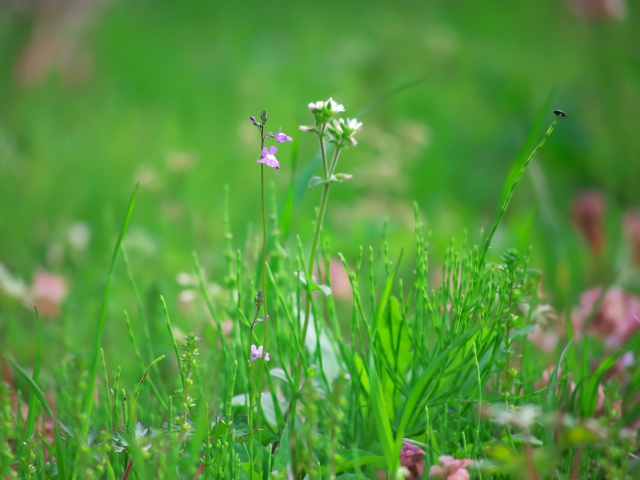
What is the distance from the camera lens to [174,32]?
3.22 m

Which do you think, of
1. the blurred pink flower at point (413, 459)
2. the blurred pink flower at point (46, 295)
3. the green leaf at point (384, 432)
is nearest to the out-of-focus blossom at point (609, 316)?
the blurred pink flower at point (413, 459)

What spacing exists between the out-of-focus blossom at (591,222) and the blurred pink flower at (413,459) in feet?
3.29

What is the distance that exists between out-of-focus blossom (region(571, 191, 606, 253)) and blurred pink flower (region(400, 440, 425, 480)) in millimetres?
1004

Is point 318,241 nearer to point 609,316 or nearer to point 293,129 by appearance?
point 609,316

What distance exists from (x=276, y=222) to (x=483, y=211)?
1.15 m

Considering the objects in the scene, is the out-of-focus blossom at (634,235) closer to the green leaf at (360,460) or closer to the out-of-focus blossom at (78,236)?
the green leaf at (360,460)

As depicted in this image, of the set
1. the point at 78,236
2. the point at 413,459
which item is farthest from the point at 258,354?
the point at 78,236

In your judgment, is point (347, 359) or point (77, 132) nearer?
point (347, 359)

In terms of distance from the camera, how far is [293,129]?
2115 millimetres

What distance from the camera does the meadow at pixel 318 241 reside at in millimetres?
742

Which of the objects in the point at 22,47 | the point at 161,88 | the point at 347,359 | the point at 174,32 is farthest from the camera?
the point at 174,32

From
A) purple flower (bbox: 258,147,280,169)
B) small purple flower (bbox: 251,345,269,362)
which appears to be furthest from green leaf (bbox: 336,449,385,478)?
purple flower (bbox: 258,147,280,169)

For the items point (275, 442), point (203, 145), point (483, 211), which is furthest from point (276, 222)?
point (203, 145)

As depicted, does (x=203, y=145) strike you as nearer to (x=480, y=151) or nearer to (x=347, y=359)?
(x=480, y=151)
